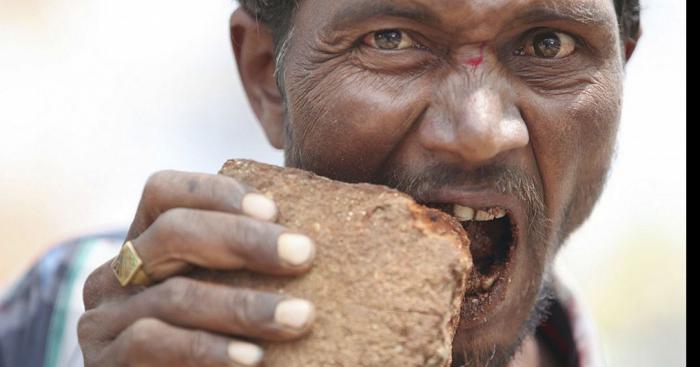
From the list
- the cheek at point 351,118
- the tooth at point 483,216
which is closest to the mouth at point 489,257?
the tooth at point 483,216

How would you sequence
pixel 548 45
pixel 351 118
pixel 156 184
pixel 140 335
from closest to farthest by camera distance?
1. pixel 140 335
2. pixel 156 184
3. pixel 351 118
4. pixel 548 45

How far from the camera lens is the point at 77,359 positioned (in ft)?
11.2

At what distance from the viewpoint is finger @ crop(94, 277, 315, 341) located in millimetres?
1926

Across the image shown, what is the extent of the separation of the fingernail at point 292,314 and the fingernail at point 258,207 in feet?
0.68

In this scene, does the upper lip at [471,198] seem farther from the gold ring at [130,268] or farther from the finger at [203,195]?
the gold ring at [130,268]

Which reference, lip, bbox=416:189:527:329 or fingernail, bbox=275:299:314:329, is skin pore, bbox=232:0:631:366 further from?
fingernail, bbox=275:299:314:329

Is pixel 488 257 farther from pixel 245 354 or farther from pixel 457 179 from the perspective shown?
pixel 245 354

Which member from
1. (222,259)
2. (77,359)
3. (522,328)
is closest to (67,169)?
(77,359)

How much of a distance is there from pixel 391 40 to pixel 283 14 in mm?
424

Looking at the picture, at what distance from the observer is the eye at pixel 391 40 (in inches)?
99.7

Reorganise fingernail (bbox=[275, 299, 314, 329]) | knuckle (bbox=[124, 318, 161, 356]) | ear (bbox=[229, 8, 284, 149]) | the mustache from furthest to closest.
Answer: ear (bbox=[229, 8, 284, 149]) → the mustache → knuckle (bbox=[124, 318, 161, 356]) → fingernail (bbox=[275, 299, 314, 329])

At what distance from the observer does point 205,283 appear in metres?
2.02

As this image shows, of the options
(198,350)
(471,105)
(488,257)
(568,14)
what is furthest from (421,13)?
(198,350)

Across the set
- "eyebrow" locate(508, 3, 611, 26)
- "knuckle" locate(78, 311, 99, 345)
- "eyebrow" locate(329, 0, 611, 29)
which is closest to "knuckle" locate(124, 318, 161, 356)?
"knuckle" locate(78, 311, 99, 345)
